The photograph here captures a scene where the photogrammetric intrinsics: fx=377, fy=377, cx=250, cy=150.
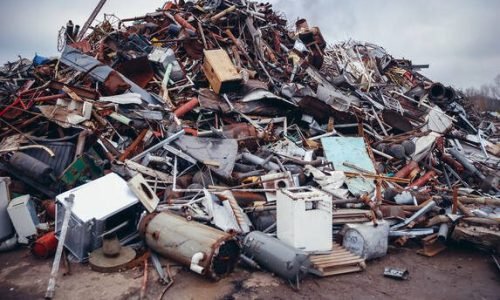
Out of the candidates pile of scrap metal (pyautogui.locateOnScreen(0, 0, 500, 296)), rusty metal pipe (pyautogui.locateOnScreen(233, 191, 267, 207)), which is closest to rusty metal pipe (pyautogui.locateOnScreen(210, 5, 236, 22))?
pile of scrap metal (pyautogui.locateOnScreen(0, 0, 500, 296))

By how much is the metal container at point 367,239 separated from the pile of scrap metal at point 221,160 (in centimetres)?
2

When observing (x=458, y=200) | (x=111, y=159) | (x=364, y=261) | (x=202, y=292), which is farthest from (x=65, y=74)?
(x=458, y=200)

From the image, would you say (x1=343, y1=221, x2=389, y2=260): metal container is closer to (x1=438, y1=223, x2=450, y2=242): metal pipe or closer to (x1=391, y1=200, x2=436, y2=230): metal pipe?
(x1=391, y1=200, x2=436, y2=230): metal pipe

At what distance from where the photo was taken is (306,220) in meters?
4.87

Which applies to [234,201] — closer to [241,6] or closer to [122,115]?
[122,115]

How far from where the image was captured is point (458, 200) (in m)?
6.45

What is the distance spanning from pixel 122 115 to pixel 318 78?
5805 millimetres

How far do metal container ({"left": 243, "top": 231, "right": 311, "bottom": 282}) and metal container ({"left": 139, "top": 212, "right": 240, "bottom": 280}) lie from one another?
10.7 inches

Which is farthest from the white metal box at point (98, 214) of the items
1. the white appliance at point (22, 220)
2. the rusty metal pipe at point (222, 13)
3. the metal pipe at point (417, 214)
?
the rusty metal pipe at point (222, 13)

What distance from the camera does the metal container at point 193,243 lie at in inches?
169

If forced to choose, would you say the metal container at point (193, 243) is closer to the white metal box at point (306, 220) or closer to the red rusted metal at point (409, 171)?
the white metal box at point (306, 220)

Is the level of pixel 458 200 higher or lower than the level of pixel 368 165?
lower

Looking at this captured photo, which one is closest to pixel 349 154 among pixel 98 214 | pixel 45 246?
pixel 98 214

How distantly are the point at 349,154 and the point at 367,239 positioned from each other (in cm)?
276
